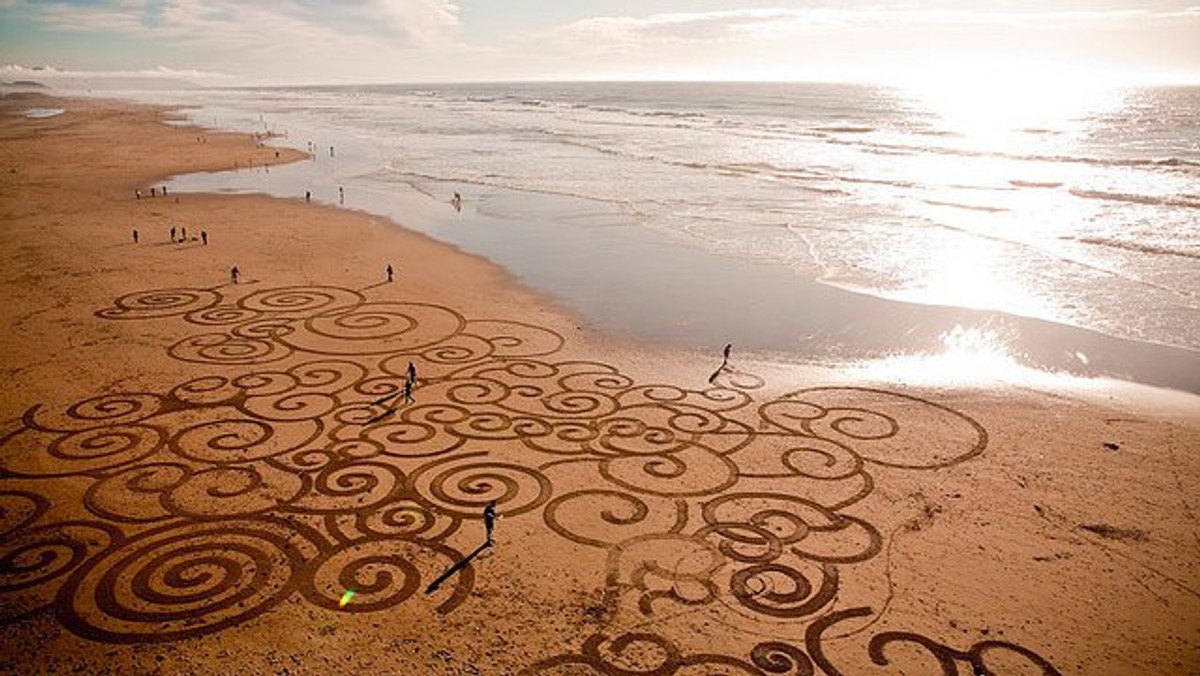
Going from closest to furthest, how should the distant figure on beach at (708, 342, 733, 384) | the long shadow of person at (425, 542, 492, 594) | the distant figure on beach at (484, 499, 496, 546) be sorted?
the long shadow of person at (425, 542, 492, 594) < the distant figure on beach at (484, 499, 496, 546) < the distant figure on beach at (708, 342, 733, 384)

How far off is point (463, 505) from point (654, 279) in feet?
52.9

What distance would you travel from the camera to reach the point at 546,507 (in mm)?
12039

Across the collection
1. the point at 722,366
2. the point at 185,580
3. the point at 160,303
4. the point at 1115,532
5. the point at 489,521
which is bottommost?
the point at 185,580

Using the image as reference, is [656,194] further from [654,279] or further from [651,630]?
[651,630]

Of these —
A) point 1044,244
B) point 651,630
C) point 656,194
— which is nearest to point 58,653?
point 651,630

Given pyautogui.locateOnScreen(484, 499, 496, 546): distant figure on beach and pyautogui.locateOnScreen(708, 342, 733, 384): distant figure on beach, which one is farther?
pyautogui.locateOnScreen(708, 342, 733, 384): distant figure on beach

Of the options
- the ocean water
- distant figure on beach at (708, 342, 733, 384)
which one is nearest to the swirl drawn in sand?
distant figure on beach at (708, 342, 733, 384)

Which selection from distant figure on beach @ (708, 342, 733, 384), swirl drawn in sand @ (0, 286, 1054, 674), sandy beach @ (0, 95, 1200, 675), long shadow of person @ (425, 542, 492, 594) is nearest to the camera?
sandy beach @ (0, 95, 1200, 675)

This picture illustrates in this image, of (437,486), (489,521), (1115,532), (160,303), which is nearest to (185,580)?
(437,486)

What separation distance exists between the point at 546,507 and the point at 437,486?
207 centimetres

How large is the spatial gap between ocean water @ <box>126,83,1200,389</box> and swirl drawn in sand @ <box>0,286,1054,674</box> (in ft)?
18.1

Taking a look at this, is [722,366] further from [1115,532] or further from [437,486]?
[1115,532]

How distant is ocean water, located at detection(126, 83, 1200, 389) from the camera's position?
2386cm

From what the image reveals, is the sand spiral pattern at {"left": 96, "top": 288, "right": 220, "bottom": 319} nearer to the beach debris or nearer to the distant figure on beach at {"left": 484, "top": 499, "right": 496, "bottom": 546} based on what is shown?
the distant figure on beach at {"left": 484, "top": 499, "right": 496, "bottom": 546}
